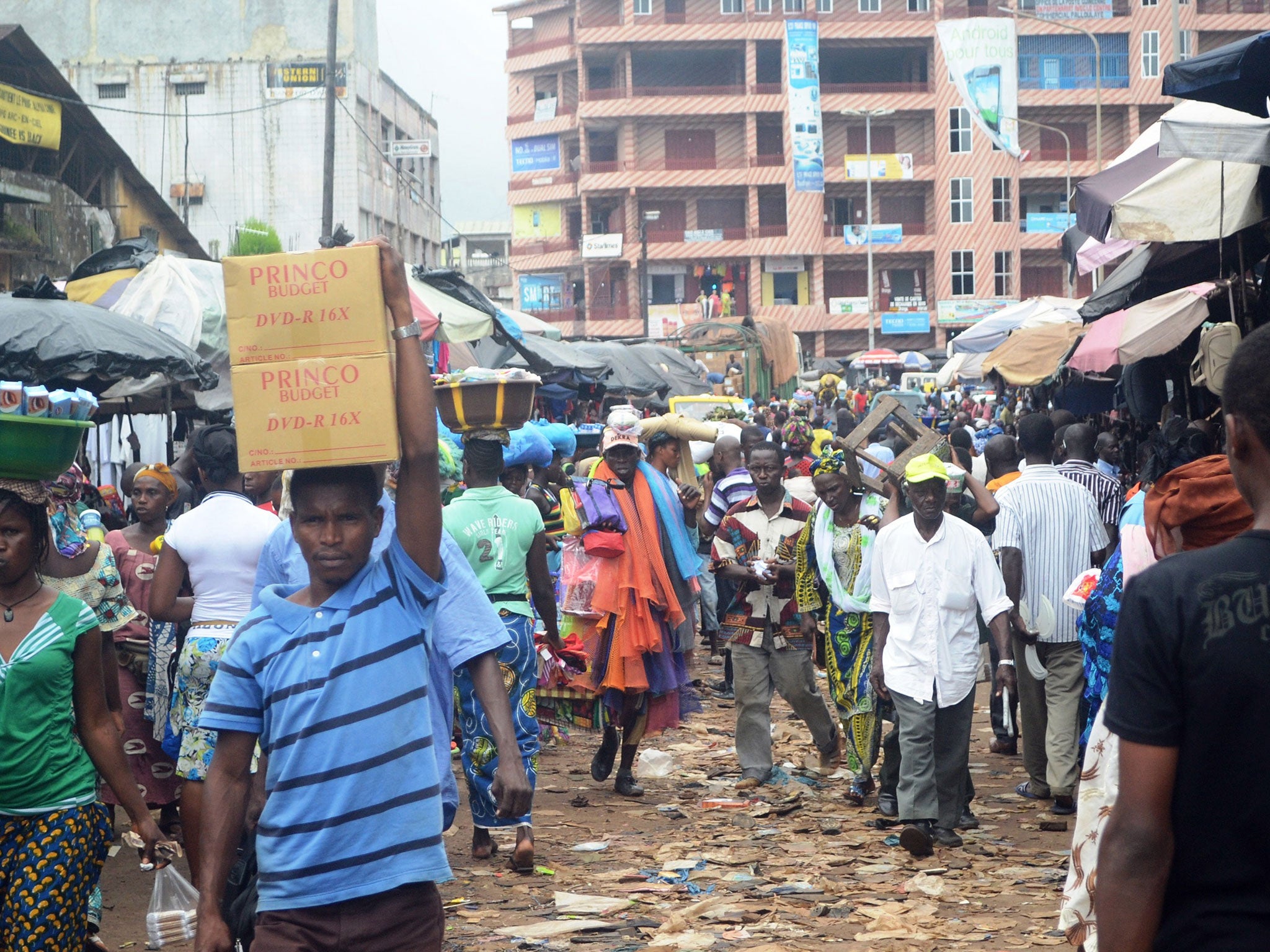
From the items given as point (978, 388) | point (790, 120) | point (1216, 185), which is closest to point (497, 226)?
point (790, 120)

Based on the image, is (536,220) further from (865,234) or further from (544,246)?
(865,234)

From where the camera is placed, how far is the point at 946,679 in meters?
7.52

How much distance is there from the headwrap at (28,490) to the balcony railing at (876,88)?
63009 mm

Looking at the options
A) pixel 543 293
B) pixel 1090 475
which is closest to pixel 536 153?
pixel 543 293

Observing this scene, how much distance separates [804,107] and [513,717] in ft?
191

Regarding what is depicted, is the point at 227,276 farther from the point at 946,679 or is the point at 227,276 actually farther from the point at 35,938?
the point at 946,679

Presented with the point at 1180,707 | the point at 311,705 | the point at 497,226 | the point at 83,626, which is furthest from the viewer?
the point at 497,226

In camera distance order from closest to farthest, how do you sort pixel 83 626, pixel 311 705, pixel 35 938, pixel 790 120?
pixel 311 705 < pixel 35 938 < pixel 83 626 < pixel 790 120

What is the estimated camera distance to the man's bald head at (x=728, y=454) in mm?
12305

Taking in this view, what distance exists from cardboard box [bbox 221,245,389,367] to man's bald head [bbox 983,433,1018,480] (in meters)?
7.95

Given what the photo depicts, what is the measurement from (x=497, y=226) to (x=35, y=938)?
344ft

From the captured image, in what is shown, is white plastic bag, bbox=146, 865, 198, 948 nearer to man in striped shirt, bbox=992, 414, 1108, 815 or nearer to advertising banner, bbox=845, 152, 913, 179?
man in striped shirt, bbox=992, 414, 1108, 815

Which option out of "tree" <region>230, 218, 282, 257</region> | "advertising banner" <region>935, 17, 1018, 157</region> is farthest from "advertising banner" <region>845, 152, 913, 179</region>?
"advertising banner" <region>935, 17, 1018, 157</region>

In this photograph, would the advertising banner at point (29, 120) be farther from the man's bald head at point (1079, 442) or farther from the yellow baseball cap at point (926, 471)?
the yellow baseball cap at point (926, 471)
